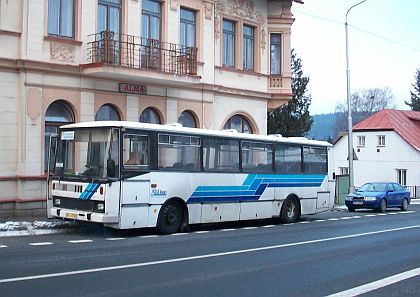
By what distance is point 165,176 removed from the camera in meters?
16.8

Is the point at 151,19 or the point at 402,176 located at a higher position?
the point at 151,19

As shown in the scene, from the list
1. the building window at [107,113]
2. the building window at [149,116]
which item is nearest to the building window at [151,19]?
the building window at [149,116]

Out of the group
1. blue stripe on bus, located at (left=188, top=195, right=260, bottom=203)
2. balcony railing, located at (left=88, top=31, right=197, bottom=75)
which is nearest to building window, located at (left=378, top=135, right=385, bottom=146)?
balcony railing, located at (left=88, top=31, right=197, bottom=75)

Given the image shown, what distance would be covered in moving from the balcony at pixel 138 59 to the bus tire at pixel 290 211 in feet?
20.7

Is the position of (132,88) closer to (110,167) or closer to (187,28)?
(187,28)

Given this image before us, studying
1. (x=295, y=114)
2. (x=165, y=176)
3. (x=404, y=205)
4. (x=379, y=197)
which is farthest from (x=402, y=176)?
(x=165, y=176)

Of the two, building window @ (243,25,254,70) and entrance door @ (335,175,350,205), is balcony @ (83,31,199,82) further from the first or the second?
entrance door @ (335,175,350,205)

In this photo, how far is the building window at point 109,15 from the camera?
22656 mm

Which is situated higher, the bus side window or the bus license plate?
the bus side window

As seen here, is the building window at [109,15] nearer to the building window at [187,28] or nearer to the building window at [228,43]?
the building window at [187,28]

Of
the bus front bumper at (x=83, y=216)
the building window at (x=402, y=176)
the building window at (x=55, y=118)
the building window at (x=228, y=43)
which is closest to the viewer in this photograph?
the bus front bumper at (x=83, y=216)

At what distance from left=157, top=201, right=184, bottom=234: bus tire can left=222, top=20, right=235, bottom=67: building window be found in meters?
11.9

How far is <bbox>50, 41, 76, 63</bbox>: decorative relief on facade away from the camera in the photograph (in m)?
21.1

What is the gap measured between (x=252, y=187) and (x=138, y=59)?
690cm
